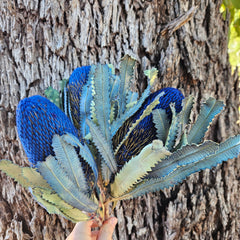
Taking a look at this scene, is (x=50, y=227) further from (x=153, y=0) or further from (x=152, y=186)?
(x=153, y=0)

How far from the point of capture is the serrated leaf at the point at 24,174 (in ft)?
1.23

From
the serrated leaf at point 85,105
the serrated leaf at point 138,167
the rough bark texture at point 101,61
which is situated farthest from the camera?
the rough bark texture at point 101,61

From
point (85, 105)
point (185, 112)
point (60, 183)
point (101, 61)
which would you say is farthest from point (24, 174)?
point (101, 61)

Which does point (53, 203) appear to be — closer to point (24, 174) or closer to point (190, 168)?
point (24, 174)

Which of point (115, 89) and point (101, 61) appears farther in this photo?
point (101, 61)

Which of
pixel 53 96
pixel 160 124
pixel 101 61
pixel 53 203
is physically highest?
pixel 101 61

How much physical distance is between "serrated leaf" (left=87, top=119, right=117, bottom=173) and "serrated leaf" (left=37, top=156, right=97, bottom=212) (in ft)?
0.19

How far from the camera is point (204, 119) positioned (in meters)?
0.44

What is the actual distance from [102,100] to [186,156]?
0.15m

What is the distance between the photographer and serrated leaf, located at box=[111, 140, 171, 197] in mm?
348

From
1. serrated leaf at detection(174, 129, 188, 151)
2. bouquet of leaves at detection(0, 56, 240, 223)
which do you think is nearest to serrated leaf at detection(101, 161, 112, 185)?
bouquet of leaves at detection(0, 56, 240, 223)

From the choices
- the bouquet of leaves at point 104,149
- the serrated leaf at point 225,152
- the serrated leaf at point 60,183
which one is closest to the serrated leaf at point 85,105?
the bouquet of leaves at point 104,149

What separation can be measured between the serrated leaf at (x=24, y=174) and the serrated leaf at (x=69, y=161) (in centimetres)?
4

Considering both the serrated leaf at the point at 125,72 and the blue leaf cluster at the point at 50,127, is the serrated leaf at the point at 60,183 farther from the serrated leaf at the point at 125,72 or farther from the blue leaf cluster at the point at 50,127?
the serrated leaf at the point at 125,72
